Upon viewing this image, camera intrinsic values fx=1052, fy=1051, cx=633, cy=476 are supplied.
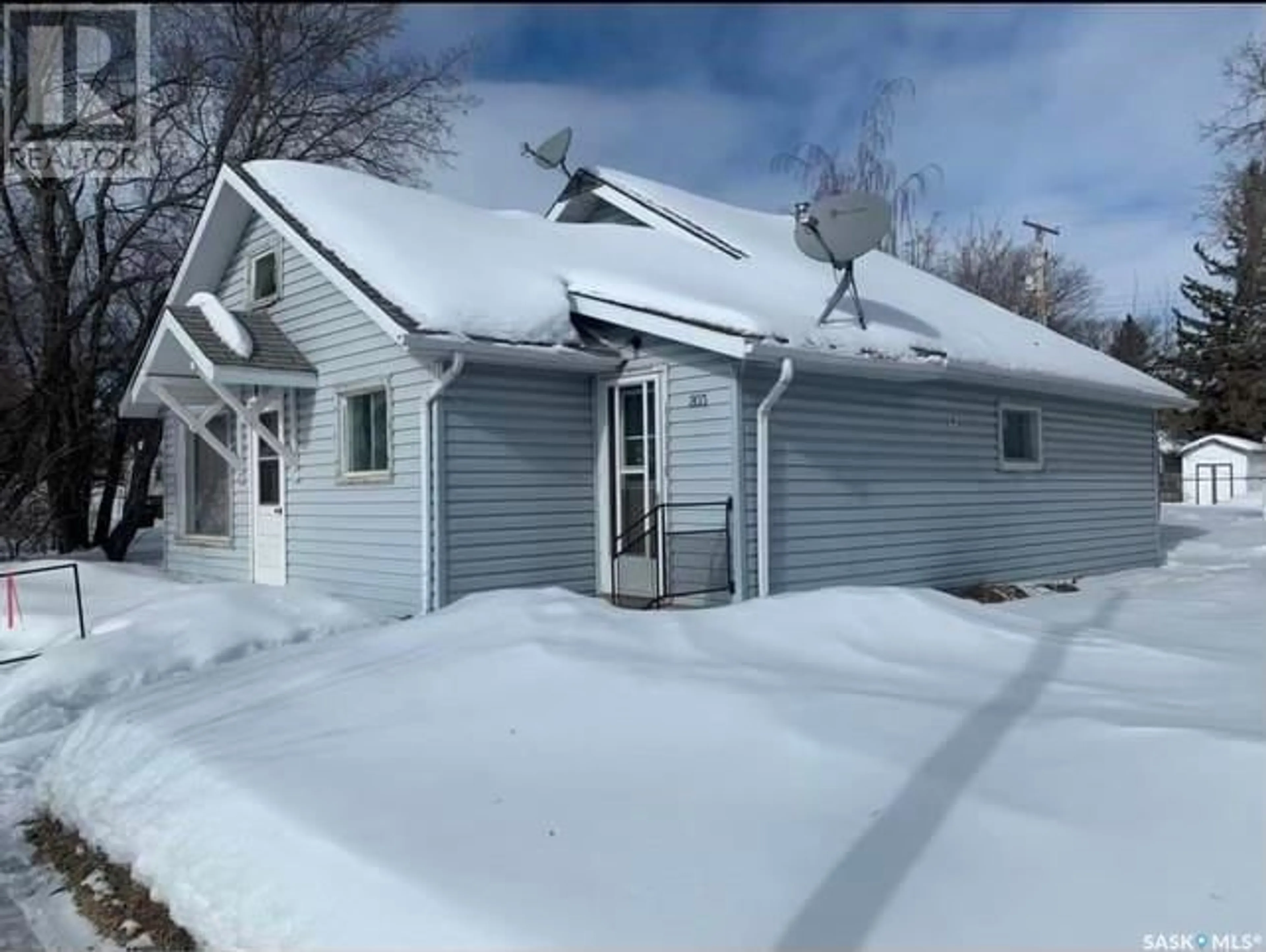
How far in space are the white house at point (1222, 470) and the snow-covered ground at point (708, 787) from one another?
126ft

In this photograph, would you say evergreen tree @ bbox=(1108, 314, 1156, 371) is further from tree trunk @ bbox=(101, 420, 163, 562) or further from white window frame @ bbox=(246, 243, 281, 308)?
white window frame @ bbox=(246, 243, 281, 308)

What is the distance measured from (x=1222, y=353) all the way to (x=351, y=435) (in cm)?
4233

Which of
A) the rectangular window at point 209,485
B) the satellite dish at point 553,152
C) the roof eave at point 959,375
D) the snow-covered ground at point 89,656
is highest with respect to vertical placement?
the satellite dish at point 553,152

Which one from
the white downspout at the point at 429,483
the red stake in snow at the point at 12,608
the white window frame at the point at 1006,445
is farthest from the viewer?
the white window frame at the point at 1006,445

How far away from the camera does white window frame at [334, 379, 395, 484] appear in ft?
32.7

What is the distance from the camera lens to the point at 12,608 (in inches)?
386

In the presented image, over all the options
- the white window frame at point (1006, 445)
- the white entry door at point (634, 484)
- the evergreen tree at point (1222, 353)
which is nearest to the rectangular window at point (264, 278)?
the white entry door at point (634, 484)

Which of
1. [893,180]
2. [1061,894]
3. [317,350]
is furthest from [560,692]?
[893,180]

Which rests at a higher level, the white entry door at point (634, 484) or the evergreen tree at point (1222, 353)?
the evergreen tree at point (1222, 353)

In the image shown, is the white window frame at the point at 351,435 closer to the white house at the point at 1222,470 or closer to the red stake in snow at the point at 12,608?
the red stake in snow at the point at 12,608

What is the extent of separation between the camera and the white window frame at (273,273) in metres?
12.1

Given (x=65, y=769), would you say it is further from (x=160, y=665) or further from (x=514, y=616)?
(x=514, y=616)

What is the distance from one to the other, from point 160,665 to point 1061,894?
6377mm

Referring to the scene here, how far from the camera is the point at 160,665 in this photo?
7418 millimetres
